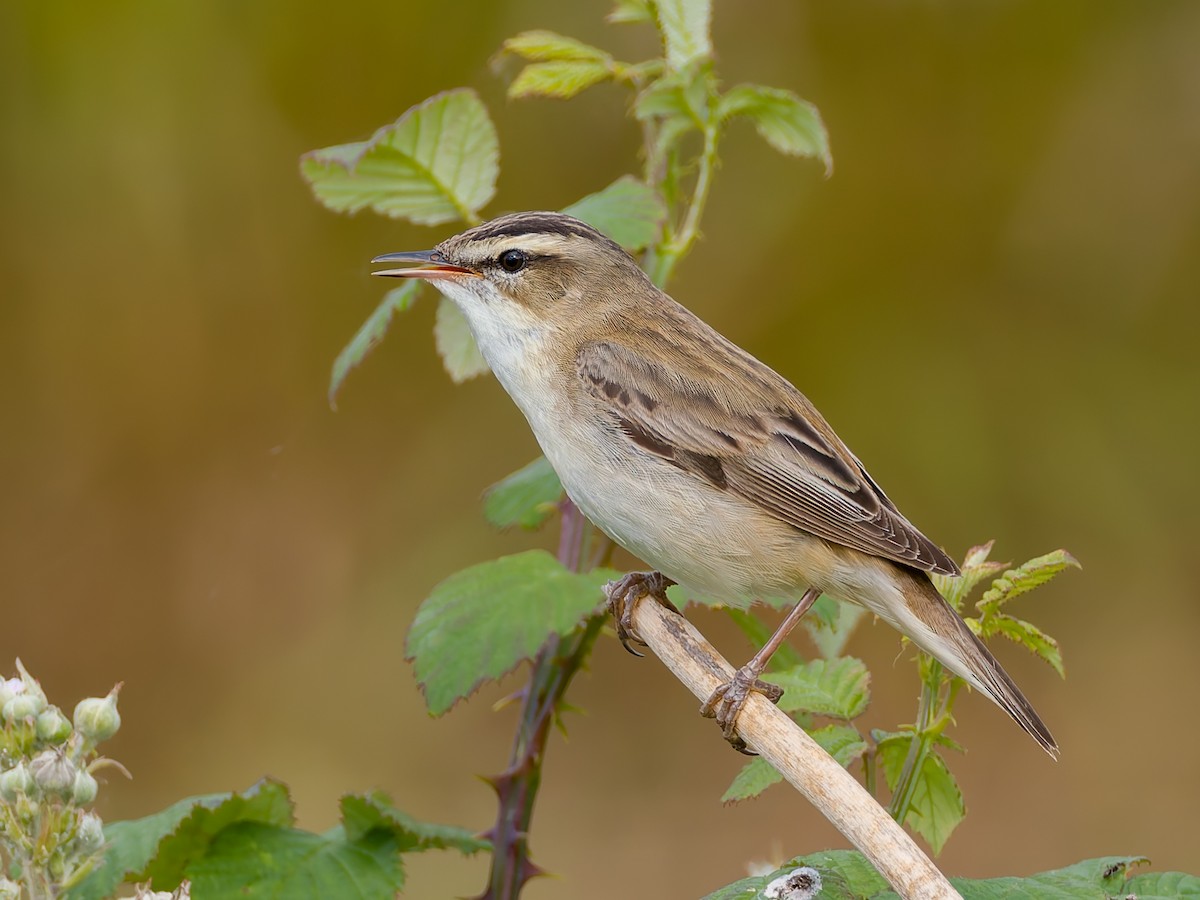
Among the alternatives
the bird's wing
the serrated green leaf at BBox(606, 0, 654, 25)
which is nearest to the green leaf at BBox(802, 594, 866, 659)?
the bird's wing

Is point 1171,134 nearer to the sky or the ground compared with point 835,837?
nearer to the sky

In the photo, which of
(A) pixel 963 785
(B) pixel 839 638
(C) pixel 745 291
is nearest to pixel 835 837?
(A) pixel 963 785

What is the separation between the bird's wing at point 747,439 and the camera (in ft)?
10.0

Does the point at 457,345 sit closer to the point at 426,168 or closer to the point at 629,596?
the point at 426,168

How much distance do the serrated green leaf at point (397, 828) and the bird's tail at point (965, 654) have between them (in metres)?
0.91

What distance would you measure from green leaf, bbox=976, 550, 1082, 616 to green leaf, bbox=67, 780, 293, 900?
1.35 metres

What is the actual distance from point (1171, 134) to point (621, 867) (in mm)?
3856

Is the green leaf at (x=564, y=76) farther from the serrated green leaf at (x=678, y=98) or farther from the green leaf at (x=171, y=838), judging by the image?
the green leaf at (x=171, y=838)

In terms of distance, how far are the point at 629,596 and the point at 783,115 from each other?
1050 millimetres

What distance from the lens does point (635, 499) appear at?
9.69ft

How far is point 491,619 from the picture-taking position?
103 inches

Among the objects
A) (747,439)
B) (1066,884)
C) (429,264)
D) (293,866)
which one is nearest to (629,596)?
(747,439)

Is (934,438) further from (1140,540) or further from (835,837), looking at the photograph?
(835,837)

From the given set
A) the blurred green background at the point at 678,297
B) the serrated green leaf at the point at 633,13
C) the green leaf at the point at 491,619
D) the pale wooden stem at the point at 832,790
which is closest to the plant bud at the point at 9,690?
the green leaf at the point at 491,619
